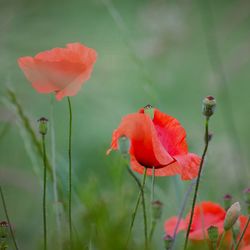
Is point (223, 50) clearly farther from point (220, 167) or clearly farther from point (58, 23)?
point (220, 167)

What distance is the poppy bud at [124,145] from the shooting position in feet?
1.54

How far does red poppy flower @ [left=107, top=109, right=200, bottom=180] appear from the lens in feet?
1.41

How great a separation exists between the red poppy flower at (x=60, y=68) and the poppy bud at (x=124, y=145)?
0.04 meters

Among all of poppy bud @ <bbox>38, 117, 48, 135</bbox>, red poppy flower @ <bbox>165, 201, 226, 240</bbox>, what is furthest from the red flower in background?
poppy bud @ <bbox>38, 117, 48, 135</bbox>

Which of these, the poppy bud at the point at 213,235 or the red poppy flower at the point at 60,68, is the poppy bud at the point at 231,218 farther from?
the red poppy flower at the point at 60,68

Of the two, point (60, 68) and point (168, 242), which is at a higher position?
point (60, 68)

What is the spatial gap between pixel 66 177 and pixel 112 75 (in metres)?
0.94

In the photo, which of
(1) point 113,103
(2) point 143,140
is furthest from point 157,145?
(1) point 113,103

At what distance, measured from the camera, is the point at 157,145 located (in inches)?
17.1

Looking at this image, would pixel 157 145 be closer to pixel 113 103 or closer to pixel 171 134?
pixel 171 134

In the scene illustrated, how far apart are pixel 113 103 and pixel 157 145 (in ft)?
2.44

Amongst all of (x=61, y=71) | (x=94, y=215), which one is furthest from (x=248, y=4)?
(x=94, y=215)

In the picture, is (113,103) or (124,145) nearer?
(124,145)

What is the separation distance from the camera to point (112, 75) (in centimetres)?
155
